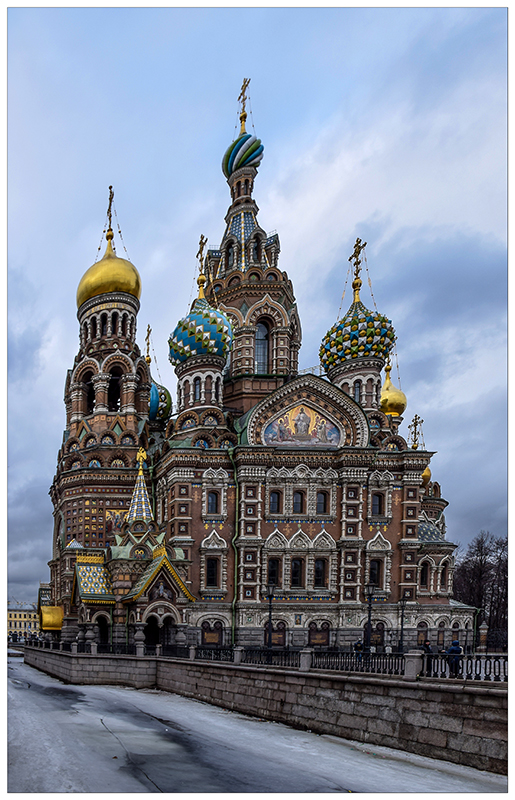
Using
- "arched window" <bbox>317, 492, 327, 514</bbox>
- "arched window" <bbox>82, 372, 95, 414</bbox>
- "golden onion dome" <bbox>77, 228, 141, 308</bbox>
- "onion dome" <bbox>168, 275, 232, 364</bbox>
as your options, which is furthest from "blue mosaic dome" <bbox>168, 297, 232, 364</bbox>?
"arched window" <bbox>317, 492, 327, 514</bbox>

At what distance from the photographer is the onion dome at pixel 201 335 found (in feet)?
117

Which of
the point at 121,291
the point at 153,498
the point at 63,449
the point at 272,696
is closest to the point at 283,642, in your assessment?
the point at 153,498

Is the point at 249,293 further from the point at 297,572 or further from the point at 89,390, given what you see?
the point at 297,572

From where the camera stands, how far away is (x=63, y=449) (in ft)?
133

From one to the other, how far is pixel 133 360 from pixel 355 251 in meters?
13.9

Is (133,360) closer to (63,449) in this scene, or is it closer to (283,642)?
(63,449)

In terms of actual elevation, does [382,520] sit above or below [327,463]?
below

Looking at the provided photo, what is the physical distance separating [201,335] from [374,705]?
23.9 meters

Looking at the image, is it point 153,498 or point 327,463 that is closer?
point 327,463

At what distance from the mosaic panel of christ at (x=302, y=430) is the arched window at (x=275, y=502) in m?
2.33

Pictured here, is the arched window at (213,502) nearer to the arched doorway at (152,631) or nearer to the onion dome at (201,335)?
the arched doorway at (152,631)

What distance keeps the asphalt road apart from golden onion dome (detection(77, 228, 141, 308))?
26598 millimetres

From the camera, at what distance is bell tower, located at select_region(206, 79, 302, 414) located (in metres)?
38.8

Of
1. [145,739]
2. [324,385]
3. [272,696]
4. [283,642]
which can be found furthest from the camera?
[324,385]
